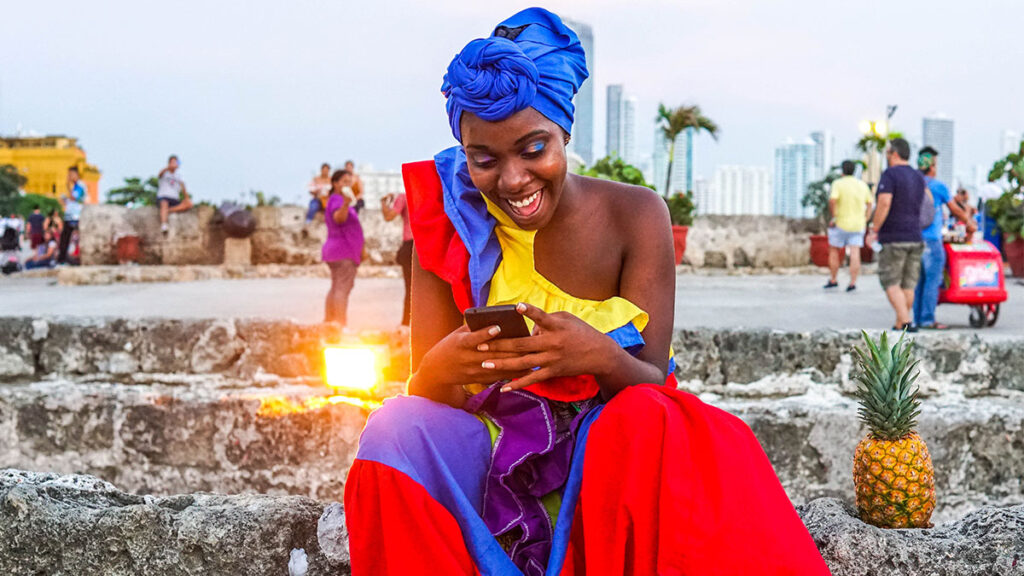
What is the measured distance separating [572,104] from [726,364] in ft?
9.45

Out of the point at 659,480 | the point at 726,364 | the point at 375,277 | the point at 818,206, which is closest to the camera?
the point at 659,480

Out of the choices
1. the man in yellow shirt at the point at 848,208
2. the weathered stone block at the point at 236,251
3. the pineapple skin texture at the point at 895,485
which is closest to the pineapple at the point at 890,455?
the pineapple skin texture at the point at 895,485

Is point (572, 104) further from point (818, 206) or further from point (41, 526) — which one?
point (818, 206)

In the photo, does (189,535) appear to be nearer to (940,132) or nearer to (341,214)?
(341,214)

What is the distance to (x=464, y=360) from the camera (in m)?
1.79

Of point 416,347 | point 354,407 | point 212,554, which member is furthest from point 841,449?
point 212,554

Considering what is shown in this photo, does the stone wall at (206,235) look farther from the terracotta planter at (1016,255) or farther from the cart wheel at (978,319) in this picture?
the terracotta planter at (1016,255)

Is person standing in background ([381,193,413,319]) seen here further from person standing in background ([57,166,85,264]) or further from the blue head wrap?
person standing in background ([57,166,85,264])

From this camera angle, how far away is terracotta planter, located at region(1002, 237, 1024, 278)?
46.1 feet

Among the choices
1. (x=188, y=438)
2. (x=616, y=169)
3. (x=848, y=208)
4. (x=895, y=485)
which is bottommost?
(x=188, y=438)

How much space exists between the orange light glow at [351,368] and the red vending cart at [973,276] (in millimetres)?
5639

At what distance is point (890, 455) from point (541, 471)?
92cm

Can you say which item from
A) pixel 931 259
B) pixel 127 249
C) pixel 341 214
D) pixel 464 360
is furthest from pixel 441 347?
pixel 127 249

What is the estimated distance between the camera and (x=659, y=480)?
5.30ft
